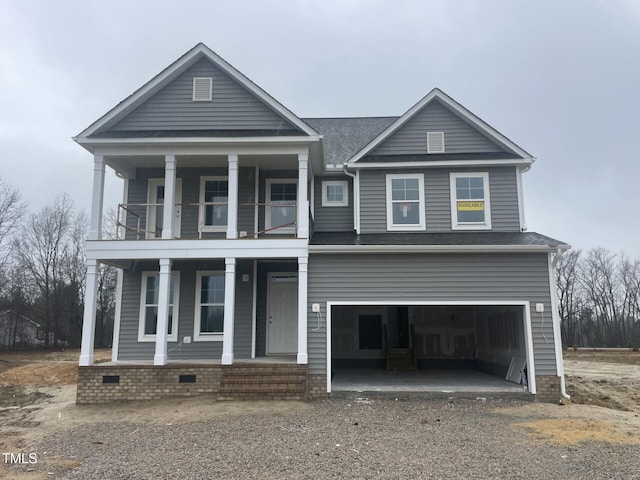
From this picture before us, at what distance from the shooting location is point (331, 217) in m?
12.6

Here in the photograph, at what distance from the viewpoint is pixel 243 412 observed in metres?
8.60

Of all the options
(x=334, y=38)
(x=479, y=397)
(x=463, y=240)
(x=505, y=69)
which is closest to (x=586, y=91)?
(x=505, y=69)

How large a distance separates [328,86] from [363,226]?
22298 millimetres

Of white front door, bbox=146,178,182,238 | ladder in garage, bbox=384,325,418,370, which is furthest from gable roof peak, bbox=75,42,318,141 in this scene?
ladder in garage, bbox=384,325,418,370

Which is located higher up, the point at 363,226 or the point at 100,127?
the point at 100,127

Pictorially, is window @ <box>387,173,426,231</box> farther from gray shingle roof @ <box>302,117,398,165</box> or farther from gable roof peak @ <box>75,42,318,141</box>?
gable roof peak @ <box>75,42,318,141</box>

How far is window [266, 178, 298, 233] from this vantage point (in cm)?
1211

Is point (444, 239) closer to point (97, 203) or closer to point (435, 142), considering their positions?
point (435, 142)

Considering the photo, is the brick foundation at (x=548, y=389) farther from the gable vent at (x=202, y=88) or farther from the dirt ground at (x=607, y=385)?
the gable vent at (x=202, y=88)

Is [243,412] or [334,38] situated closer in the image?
[243,412]

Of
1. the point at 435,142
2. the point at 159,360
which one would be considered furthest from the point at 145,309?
the point at 435,142

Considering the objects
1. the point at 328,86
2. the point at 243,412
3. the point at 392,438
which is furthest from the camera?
the point at 328,86

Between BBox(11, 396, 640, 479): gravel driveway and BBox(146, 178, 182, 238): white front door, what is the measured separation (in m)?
4.90

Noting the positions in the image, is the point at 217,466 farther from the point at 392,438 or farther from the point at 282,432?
the point at 392,438
